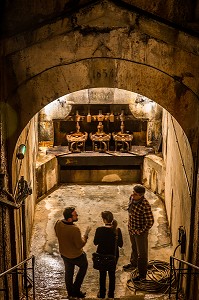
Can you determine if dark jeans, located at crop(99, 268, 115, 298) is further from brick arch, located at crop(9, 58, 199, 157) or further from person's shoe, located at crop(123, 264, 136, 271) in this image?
brick arch, located at crop(9, 58, 199, 157)

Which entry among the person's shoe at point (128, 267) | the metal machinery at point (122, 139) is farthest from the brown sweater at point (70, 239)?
the metal machinery at point (122, 139)

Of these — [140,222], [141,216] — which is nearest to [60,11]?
[141,216]

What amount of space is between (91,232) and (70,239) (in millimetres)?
3447

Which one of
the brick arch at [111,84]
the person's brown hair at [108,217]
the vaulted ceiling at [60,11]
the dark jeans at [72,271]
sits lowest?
the dark jeans at [72,271]

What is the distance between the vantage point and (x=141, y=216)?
26.0 ft

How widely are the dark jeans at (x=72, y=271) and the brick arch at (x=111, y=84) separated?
7.84 feet

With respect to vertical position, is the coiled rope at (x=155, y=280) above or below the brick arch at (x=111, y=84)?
below

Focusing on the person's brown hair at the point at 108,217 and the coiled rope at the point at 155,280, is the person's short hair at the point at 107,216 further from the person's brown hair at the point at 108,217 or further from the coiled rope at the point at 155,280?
the coiled rope at the point at 155,280

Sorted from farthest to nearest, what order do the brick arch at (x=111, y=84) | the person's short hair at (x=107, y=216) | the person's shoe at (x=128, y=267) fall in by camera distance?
the person's shoe at (x=128, y=267) → the person's short hair at (x=107, y=216) → the brick arch at (x=111, y=84)

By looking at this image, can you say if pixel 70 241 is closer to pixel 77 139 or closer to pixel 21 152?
pixel 21 152

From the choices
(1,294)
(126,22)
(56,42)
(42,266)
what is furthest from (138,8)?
(42,266)

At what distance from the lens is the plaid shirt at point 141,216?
25.8 ft

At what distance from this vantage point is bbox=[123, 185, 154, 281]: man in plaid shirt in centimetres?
786

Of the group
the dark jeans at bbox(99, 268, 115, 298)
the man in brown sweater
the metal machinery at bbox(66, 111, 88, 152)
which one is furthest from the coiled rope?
the metal machinery at bbox(66, 111, 88, 152)
